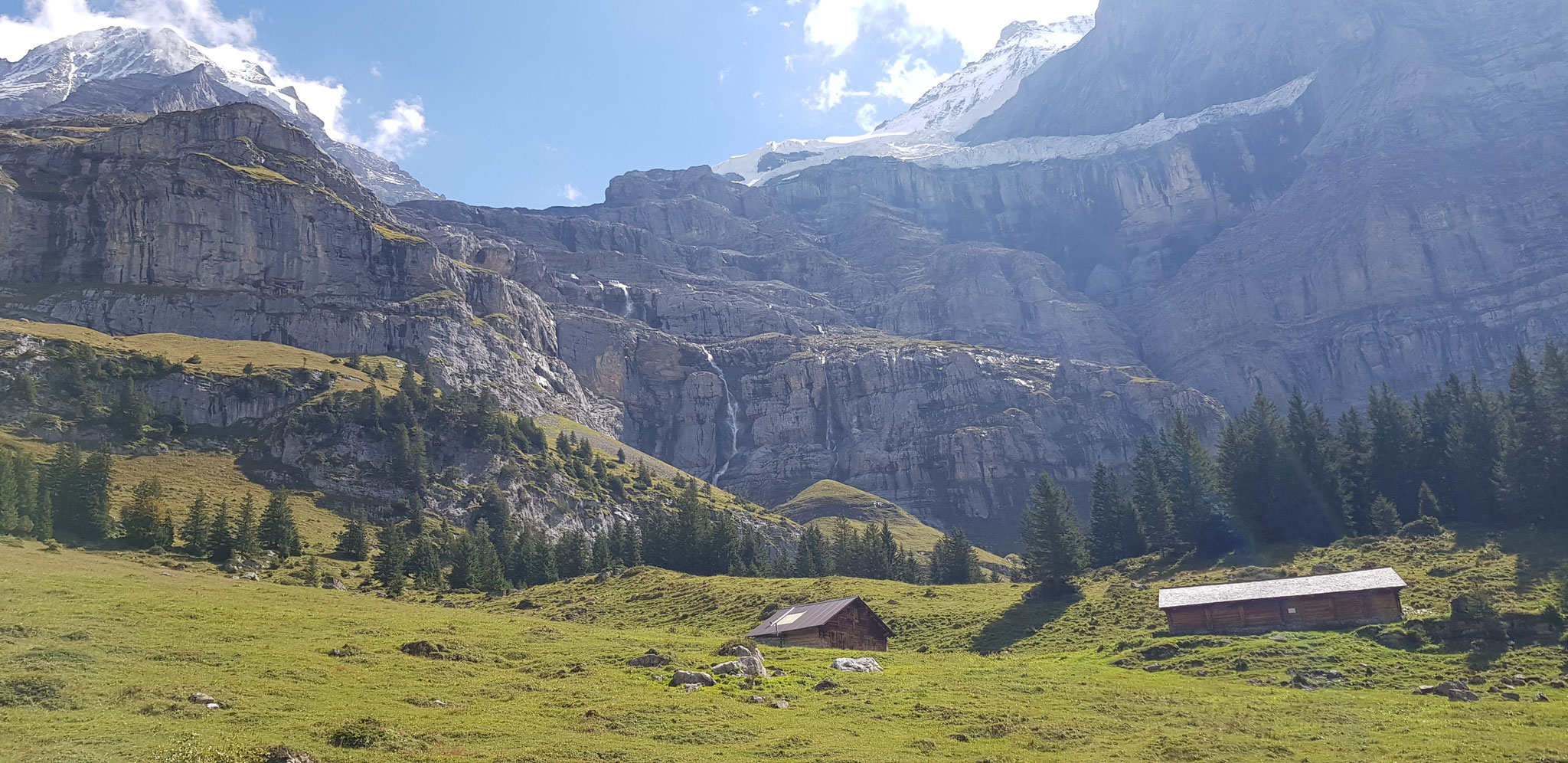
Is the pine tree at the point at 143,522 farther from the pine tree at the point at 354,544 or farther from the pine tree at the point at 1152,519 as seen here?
the pine tree at the point at 1152,519

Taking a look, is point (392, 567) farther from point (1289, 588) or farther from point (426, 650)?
point (1289, 588)

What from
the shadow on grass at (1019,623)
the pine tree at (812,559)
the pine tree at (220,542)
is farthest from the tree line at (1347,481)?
the pine tree at (220,542)


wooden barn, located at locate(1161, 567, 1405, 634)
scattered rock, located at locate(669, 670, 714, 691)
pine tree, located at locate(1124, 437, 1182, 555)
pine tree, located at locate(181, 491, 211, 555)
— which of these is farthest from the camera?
pine tree, located at locate(1124, 437, 1182, 555)

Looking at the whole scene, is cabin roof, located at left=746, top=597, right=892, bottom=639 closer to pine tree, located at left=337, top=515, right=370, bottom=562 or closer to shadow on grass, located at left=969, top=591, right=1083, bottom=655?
shadow on grass, located at left=969, top=591, right=1083, bottom=655

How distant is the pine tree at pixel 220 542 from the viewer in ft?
307

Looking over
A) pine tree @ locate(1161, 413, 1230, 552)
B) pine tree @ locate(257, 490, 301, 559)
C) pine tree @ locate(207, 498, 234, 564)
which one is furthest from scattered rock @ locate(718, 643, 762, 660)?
pine tree @ locate(1161, 413, 1230, 552)

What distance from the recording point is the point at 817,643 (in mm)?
68375

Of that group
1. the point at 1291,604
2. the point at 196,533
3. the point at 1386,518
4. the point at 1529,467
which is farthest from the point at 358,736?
the point at 1529,467

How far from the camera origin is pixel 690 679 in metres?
46.1

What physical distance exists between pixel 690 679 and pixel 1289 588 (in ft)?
154

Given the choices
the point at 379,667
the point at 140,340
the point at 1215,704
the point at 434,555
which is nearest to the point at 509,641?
the point at 379,667

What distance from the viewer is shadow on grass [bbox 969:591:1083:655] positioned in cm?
7406

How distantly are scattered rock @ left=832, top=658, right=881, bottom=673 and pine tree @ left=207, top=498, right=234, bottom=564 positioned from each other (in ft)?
226

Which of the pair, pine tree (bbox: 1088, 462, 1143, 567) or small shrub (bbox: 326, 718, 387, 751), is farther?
pine tree (bbox: 1088, 462, 1143, 567)
